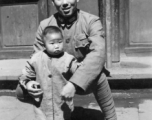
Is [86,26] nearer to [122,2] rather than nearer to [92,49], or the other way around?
[92,49]

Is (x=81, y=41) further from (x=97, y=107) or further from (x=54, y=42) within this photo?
(x=97, y=107)

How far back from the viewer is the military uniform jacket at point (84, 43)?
2.93 meters

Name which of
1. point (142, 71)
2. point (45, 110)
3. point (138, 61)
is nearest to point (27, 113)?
point (45, 110)

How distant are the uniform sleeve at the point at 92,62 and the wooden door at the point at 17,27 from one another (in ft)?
11.1

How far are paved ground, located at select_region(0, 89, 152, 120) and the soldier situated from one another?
2.36 ft

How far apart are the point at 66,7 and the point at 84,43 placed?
15.9 inches

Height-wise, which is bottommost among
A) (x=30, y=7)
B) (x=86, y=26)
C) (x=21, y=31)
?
(x=21, y=31)

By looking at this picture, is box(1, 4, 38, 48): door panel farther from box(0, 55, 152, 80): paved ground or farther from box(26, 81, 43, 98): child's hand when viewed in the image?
box(26, 81, 43, 98): child's hand

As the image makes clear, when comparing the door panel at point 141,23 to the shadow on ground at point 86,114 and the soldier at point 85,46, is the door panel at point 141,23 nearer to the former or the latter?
the shadow on ground at point 86,114

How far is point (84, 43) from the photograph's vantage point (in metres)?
3.13

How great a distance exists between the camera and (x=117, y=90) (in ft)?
16.1

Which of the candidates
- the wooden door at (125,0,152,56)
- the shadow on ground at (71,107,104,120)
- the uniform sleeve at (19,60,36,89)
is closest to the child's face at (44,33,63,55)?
the uniform sleeve at (19,60,36,89)

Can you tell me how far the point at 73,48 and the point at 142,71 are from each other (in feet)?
6.64

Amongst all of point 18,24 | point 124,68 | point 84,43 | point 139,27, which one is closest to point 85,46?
point 84,43
